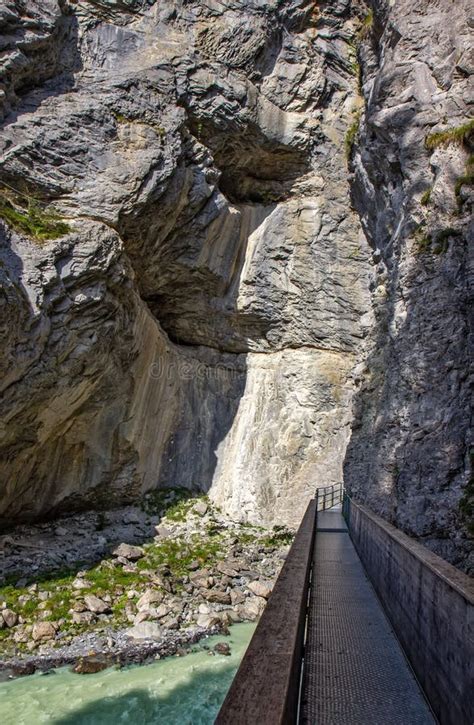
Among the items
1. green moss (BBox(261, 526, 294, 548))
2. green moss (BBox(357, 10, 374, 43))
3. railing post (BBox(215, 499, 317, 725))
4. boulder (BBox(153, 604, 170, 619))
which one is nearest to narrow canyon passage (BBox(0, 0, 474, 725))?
boulder (BBox(153, 604, 170, 619))

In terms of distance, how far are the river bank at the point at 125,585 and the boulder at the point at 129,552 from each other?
30 millimetres

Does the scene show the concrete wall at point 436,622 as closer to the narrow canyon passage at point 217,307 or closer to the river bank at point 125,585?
the narrow canyon passage at point 217,307

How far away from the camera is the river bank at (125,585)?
30.1 ft

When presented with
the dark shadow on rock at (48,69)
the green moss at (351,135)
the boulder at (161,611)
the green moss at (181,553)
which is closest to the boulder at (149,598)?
the boulder at (161,611)

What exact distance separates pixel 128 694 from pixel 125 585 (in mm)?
4163

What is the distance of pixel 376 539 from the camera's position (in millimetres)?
4773

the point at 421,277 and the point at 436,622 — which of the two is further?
the point at 421,277

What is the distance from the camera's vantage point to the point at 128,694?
761 cm

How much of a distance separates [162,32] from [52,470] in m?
17.7

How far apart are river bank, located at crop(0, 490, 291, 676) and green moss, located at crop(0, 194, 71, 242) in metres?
9.12

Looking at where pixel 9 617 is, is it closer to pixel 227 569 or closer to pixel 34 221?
pixel 227 569

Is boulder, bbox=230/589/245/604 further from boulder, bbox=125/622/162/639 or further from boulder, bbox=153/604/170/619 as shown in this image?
boulder, bbox=125/622/162/639

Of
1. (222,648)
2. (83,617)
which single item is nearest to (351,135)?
(222,648)

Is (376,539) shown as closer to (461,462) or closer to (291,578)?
(291,578)
